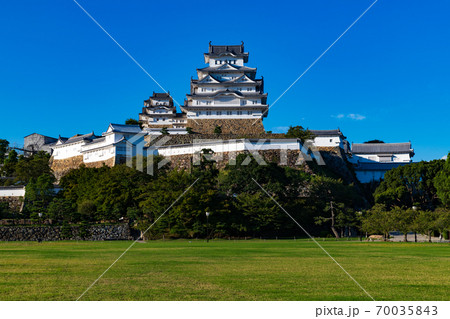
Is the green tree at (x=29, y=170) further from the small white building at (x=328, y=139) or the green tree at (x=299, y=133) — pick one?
the small white building at (x=328, y=139)

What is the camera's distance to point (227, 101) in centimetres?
6109

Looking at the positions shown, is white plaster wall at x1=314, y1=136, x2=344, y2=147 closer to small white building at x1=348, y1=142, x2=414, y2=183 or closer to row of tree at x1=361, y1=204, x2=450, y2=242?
small white building at x1=348, y1=142, x2=414, y2=183

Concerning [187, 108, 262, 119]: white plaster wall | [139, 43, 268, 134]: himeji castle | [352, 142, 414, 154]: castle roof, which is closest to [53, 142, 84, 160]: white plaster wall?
[139, 43, 268, 134]: himeji castle

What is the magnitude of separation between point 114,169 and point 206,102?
22769 mm

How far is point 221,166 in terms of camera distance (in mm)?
46094

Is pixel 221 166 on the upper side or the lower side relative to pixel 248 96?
lower

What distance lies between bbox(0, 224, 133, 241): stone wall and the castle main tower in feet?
81.8

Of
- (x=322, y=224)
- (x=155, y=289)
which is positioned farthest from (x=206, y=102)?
(x=155, y=289)

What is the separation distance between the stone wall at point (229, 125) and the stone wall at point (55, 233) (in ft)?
80.7

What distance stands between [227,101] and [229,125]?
3.48 meters

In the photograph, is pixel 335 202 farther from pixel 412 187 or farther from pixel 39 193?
pixel 39 193

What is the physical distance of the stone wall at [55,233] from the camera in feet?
116

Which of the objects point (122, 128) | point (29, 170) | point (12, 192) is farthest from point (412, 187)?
point (29, 170)

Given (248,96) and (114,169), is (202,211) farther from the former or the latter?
(248,96)
